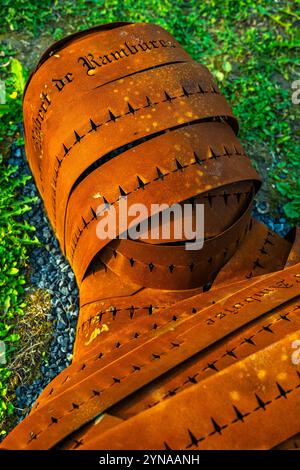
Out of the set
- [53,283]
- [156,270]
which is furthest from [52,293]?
[156,270]

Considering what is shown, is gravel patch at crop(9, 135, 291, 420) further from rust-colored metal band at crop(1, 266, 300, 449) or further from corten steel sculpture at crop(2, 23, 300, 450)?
rust-colored metal band at crop(1, 266, 300, 449)

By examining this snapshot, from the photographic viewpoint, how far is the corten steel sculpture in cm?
146

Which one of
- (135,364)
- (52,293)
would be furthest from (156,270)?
(52,293)

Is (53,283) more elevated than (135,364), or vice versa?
(53,283)

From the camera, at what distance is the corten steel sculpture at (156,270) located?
1.46 meters

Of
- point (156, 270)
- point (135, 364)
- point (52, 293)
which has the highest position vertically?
point (52, 293)

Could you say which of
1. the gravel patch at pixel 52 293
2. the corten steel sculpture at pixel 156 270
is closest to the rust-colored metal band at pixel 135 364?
the corten steel sculpture at pixel 156 270

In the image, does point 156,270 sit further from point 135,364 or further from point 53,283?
point 53,283

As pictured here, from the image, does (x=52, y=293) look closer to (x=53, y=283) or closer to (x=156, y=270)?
(x=53, y=283)

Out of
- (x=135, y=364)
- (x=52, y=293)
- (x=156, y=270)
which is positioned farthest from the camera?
(x=52, y=293)

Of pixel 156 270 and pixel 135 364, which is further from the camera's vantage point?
pixel 156 270

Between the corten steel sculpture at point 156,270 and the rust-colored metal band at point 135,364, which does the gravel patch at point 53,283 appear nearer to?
the corten steel sculpture at point 156,270

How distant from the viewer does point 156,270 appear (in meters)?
2.25

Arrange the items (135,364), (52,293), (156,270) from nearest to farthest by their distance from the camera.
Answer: (135,364)
(156,270)
(52,293)
